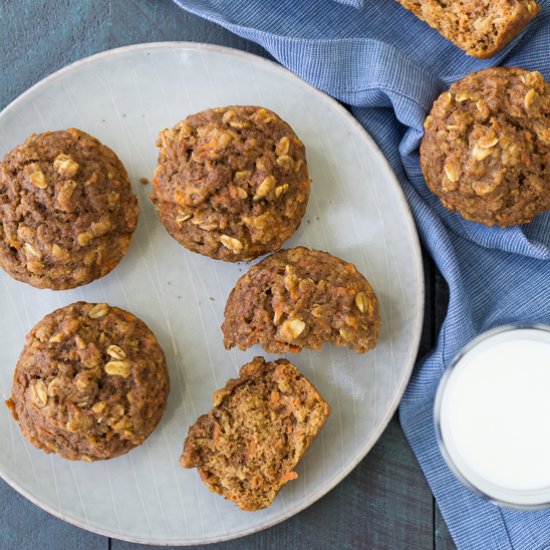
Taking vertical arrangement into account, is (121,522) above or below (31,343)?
below

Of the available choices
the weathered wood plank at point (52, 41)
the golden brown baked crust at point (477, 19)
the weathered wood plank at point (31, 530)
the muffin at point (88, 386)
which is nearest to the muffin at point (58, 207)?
the muffin at point (88, 386)

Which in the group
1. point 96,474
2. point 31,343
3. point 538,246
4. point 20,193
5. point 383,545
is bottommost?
point 383,545

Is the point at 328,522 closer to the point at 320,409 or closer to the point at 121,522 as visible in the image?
the point at 320,409

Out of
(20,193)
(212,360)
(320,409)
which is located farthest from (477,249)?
(20,193)

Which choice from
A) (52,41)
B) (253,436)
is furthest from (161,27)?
(253,436)

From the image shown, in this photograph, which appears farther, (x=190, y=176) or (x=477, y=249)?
(x=477, y=249)

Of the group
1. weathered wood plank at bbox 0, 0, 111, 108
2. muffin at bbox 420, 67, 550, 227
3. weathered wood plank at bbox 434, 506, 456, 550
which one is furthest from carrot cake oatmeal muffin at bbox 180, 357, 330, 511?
weathered wood plank at bbox 0, 0, 111, 108
